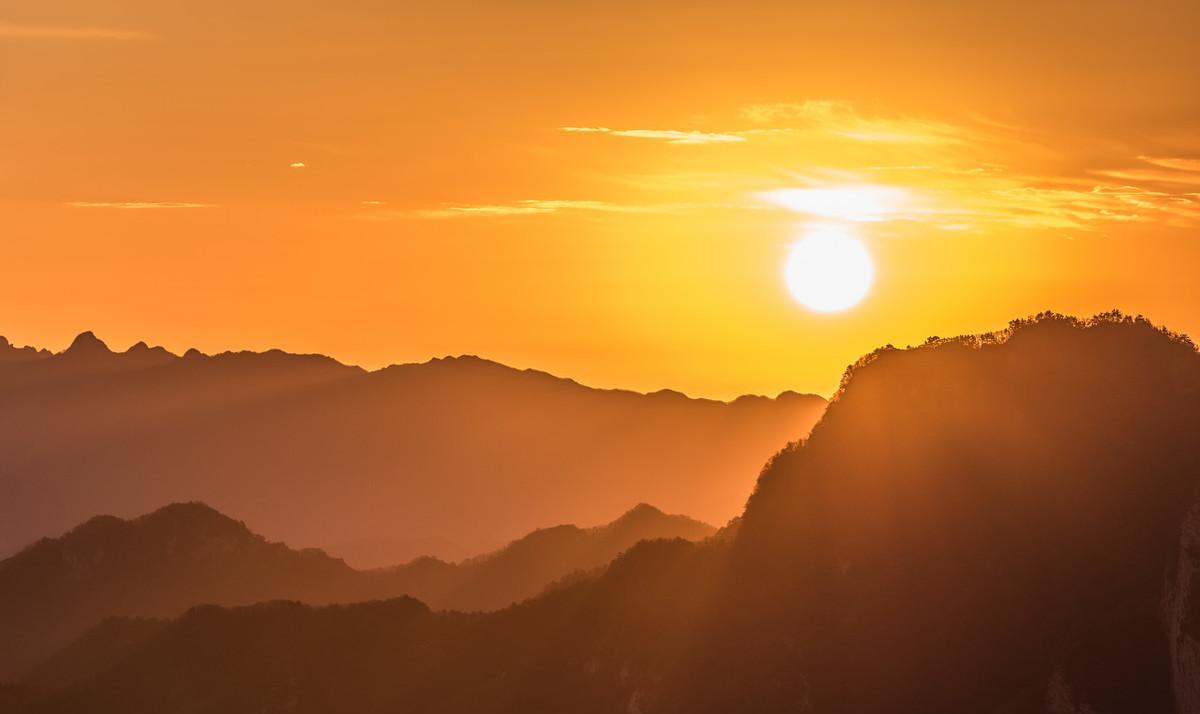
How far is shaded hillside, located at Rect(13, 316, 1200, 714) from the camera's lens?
123 m

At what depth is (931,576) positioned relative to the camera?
13488cm

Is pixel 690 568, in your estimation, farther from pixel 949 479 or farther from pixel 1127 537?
pixel 1127 537

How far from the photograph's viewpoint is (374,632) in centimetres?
18000

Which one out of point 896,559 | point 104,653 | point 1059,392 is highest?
point 1059,392

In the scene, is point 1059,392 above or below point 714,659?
above

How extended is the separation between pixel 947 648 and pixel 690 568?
32.8m

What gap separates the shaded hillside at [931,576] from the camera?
123 metres

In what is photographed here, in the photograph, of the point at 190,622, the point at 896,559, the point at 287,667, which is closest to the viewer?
the point at 896,559

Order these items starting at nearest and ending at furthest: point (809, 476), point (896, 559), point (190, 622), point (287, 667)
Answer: point (896, 559) < point (809, 476) < point (287, 667) < point (190, 622)

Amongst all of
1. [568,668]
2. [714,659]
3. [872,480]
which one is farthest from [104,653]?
[872,480]

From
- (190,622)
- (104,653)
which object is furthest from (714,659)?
(104,653)

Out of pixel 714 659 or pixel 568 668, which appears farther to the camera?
pixel 568 668

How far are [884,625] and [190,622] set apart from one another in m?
92.9

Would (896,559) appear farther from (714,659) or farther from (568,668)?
(568,668)
